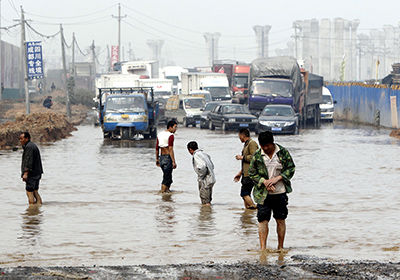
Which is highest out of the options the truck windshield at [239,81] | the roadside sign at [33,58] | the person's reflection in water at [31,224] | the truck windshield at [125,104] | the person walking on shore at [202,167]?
the roadside sign at [33,58]

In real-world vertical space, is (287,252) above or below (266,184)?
below

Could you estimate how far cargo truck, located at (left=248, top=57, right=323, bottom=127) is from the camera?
44.8m

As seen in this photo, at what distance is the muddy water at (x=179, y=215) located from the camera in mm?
11047

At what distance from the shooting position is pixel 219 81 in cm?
6103

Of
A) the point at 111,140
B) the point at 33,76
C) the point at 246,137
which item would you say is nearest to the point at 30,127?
the point at 111,140

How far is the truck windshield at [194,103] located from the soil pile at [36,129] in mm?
8406

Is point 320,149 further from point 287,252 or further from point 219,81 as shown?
point 219,81

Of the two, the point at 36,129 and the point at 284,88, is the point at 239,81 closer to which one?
the point at 284,88

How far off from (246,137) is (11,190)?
6.26m

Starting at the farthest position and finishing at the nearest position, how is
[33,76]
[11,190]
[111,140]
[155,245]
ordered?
→ [33,76] → [111,140] → [11,190] → [155,245]

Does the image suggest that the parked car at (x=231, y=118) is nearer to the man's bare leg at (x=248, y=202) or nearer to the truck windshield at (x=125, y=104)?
the truck windshield at (x=125, y=104)

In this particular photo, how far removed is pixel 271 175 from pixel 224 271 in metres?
1.64

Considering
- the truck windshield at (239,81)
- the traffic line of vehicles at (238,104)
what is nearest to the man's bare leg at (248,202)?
the traffic line of vehicles at (238,104)

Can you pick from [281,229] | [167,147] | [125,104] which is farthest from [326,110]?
[281,229]
